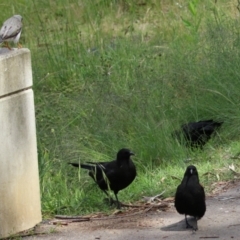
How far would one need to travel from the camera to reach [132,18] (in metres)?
14.2

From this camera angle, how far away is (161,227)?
21.5ft

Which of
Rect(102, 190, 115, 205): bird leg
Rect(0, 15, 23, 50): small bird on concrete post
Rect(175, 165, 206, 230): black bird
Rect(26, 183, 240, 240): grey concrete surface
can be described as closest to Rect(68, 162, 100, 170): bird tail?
Rect(102, 190, 115, 205): bird leg

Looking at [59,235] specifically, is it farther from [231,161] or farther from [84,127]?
[84,127]

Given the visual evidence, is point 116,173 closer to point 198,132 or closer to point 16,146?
point 16,146

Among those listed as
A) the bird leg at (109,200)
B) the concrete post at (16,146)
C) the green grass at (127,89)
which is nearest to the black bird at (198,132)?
the green grass at (127,89)

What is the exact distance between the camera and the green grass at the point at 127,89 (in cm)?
822

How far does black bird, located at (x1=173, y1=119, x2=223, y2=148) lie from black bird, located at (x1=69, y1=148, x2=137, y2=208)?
4.98ft

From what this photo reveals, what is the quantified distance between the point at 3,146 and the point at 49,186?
1.71 meters

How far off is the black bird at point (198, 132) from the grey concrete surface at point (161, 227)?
6.54 feet

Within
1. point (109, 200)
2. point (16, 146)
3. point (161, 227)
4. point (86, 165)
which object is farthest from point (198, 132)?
point (16, 146)

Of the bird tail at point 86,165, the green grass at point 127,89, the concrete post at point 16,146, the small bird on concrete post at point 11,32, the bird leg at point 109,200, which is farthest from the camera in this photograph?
the green grass at point 127,89

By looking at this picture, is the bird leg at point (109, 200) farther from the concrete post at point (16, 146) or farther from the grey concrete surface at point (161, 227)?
the concrete post at point (16, 146)

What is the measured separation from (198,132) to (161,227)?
105 inches

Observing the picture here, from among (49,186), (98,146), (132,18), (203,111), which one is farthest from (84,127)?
(132,18)
